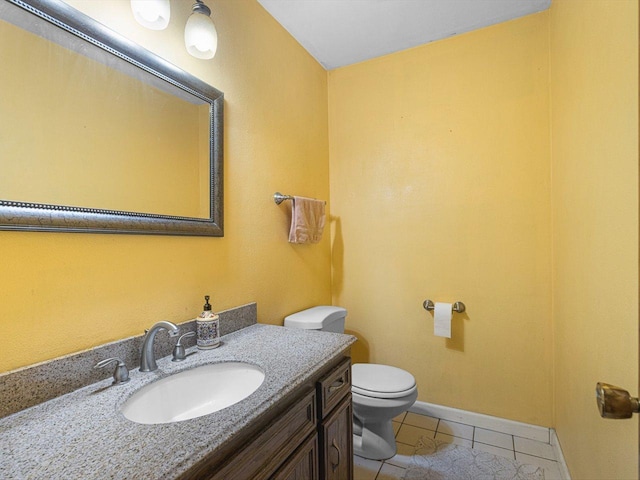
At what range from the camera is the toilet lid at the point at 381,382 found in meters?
1.62

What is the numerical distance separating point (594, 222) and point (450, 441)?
147cm

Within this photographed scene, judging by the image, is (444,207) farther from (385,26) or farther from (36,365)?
(36,365)

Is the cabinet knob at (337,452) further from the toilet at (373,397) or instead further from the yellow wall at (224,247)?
the yellow wall at (224,247)

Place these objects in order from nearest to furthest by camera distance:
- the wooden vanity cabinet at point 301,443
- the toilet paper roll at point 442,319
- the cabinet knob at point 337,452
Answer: the wooden vanity cabinet at point 301,443, the cabinet knob at point 337,452, the toilet paper roll at point 442,319

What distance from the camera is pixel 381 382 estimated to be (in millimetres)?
1716

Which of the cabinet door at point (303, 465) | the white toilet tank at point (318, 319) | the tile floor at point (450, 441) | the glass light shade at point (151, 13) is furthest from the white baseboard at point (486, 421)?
the glass light shade at point (151, 13)

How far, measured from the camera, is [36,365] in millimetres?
810

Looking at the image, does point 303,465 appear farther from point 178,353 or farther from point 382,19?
point 382,19

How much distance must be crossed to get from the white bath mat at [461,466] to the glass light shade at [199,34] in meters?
2.14

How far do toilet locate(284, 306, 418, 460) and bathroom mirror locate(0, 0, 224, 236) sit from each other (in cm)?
84

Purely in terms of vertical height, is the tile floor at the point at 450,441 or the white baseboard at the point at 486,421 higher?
the white baseboard at the point at 486,421

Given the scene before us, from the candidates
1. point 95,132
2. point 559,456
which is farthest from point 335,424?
point 559,456

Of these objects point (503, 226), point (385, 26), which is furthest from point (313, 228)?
point (385, 26)

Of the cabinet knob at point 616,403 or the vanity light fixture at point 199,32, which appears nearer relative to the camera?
the cabinet knob at point 616,403
